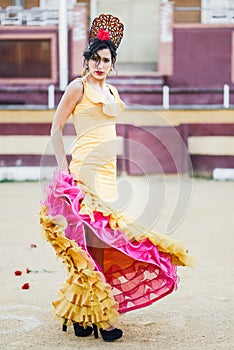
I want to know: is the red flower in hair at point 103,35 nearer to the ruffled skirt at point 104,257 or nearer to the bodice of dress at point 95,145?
the bodice of dress at point 95,145

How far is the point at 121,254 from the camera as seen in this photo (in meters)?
3.66

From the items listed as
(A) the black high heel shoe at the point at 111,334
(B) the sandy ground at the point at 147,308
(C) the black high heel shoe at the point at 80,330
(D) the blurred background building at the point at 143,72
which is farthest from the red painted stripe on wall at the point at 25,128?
(A) the black high heel shoe at the point at 111,334

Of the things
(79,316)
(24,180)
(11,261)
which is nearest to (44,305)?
(79,316)

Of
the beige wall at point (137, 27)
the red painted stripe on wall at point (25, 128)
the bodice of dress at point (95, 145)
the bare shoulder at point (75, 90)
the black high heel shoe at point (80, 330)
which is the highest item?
the beige wall at point (137, 27)

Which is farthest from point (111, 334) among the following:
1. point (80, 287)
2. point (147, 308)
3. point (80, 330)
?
point (147, 308)

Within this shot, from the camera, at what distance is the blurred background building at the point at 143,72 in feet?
41.2

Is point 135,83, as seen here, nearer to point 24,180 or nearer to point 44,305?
point 24,180

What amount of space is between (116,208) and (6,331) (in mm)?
857

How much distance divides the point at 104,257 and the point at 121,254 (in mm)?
87

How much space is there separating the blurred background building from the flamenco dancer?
25.7ft

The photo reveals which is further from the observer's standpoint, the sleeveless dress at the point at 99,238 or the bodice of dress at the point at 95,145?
the bodice of dress at the point at 95,145

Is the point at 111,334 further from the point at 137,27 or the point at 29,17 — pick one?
the point at 137,27

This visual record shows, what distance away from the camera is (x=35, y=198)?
1014 cm

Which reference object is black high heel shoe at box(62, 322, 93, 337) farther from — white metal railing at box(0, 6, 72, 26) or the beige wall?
the beige wall
